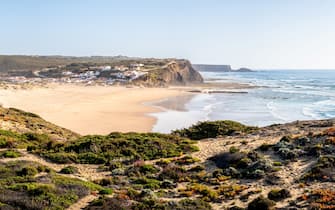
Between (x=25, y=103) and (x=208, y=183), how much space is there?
132 feet

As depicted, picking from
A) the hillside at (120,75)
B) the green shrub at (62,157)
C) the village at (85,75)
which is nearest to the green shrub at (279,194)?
the green shrub at (62,157)

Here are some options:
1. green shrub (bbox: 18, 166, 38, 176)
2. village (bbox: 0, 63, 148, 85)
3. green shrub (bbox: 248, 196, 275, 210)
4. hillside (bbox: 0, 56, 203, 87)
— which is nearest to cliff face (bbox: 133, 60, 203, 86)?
hillside (bbox: 0, 56, 203, 87)

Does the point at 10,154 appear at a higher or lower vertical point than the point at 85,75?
lower

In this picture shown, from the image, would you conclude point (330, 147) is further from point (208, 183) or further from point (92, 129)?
point (92, 129)

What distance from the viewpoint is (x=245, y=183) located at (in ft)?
43.7

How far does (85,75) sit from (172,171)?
3971 inches

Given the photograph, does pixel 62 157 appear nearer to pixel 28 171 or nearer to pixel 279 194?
pixel 28 171

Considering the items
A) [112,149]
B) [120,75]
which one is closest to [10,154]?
[112,149]

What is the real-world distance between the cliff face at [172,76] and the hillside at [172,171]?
258 ft

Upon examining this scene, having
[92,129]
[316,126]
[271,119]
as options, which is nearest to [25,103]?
[92,129]

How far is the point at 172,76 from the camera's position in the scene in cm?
11288

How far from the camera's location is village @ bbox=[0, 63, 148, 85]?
328ft

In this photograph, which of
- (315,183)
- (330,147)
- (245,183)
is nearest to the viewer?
(315,183)

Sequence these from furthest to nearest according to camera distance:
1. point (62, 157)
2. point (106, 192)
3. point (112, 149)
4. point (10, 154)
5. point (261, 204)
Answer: point (112, 149) < point (62, 157) < point (10, 154) < point (106, 192) < point (261, 204)
